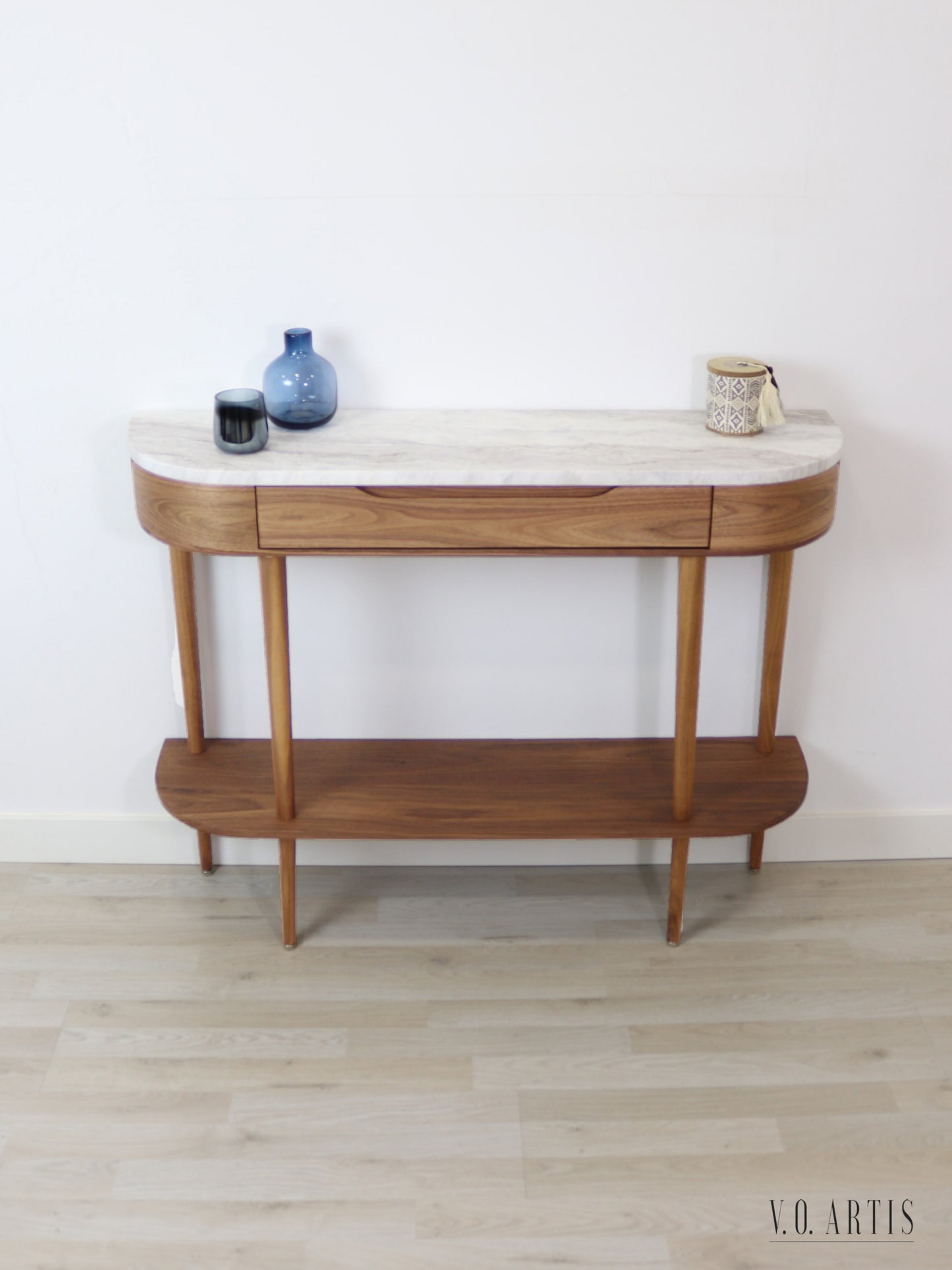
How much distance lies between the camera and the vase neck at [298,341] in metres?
2.17

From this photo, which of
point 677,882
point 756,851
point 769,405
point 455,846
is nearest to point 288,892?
point 455,846

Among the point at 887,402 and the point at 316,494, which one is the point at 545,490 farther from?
the point at 887,402

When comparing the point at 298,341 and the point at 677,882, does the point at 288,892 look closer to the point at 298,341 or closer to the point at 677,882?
the point at 677,882

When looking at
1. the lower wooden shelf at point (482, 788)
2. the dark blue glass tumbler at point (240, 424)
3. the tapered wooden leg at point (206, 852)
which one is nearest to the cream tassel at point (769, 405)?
the lower wooden shelf at point (482, 788)

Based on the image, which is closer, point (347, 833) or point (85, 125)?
point (85, 125)

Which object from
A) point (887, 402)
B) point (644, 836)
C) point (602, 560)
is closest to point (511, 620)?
point (602, 560)

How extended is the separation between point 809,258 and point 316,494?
3.23 ft

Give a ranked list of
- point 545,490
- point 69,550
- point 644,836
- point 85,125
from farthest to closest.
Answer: point 69,550 → point 644,836 → point 85,125 → point 545,490

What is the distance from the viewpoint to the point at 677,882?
2410 mm

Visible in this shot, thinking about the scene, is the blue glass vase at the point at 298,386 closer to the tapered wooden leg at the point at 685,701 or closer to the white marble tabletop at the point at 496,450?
the white marble tabletop at the point at 496,450

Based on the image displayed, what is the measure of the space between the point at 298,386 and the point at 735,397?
749mm

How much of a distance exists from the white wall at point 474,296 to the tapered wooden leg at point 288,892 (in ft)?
1.01

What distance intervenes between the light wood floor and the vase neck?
1.12 metres

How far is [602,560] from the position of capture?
2.44 metres
